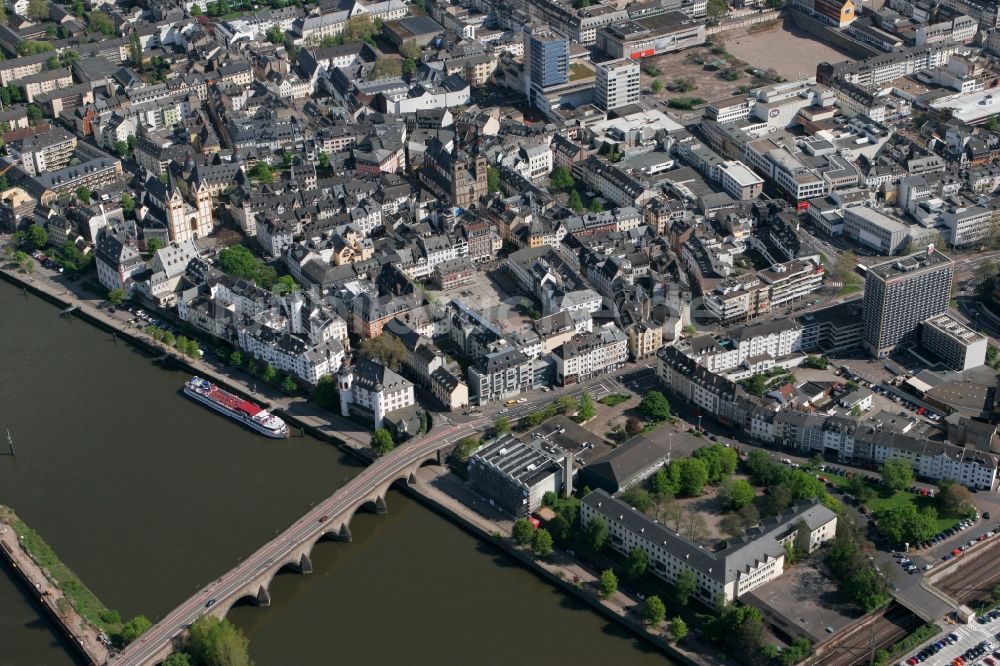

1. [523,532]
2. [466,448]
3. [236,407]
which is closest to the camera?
[523,532]

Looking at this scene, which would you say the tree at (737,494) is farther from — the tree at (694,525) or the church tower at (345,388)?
the church tower at (345,388)

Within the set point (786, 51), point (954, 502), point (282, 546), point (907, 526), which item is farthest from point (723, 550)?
point (786, 51)

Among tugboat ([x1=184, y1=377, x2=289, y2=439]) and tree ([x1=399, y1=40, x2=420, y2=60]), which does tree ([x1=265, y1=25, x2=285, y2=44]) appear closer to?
tree ([x1=399, y1=40, x2=420, y2=60])

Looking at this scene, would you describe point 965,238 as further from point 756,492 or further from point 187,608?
point 187,608

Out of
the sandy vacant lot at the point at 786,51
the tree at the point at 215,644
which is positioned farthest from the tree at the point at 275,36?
the tree at the point at 215,644

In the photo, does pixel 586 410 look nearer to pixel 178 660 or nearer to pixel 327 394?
pixel 327 394

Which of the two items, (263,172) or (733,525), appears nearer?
(733,525)

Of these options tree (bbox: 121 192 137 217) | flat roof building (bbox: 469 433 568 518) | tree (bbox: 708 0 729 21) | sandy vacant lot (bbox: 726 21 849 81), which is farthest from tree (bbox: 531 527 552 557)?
tree (bbox: 708 0 729 21)
